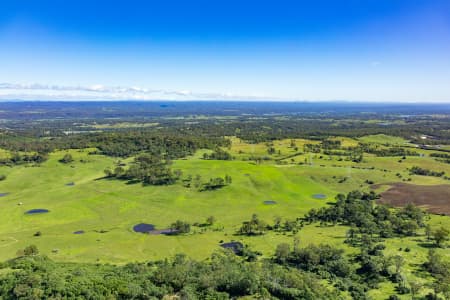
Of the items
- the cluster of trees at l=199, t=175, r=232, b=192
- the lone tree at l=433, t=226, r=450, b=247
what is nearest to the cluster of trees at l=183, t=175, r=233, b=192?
the cluster of trees at l=199, t=175, r=232, b=192

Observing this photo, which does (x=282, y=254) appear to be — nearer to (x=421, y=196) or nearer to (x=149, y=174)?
(x=421, y=196)

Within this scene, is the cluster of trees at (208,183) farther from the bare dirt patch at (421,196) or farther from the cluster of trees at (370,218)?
the bare dirt patch at (421,196)

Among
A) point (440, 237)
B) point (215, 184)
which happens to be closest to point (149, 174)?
point (215, 184)

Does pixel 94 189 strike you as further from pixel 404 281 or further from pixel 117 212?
pixel 404 281

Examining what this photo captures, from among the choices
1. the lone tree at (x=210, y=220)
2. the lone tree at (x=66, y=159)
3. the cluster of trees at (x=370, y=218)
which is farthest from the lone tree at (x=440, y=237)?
the lone tree at (x=66, y=159)

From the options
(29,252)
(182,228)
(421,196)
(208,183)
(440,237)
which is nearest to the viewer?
(29,252)

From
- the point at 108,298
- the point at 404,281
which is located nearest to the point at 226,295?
the point at 108,298

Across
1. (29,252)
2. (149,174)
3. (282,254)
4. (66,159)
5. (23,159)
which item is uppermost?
(66,159)
